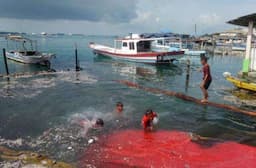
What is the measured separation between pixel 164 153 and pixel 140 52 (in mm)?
29835

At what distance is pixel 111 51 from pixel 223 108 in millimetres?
30511

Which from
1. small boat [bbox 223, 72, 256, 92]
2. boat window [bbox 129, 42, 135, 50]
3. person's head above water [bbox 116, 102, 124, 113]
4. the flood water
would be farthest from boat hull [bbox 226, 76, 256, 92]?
boat window [bbox 129, 42, 135, 50]

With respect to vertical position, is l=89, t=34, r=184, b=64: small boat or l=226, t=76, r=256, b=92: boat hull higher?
l=89, t=34, r=184, b=64: small boat

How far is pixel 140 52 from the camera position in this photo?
39.4 m

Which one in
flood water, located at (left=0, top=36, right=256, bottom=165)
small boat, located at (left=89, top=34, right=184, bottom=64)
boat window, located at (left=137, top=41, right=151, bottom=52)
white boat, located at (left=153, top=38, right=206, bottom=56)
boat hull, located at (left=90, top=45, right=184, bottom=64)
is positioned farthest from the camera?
white boat, located at (left=153, top=38, right=206, bottom=56)

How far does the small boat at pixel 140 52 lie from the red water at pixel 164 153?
25862mm

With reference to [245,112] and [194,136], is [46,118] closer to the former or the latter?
[194,136]

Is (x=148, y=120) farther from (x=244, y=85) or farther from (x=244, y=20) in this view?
(x=244, y=20)

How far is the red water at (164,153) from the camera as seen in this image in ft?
31.0

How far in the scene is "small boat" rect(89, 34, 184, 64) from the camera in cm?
3734

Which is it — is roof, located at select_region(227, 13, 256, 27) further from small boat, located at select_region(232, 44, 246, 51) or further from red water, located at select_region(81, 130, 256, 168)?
small boat, located at select_region(232, 44, 246, 51)

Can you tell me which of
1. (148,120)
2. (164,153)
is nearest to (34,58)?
(148,120)

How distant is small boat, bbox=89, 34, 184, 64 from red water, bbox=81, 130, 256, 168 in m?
25.9

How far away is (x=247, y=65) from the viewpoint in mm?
21359
